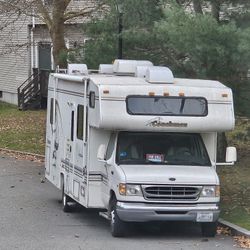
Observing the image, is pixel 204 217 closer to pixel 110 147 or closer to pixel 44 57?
pixel 110 147

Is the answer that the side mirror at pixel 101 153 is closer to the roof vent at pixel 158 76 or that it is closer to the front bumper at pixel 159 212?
the front bumper at pixel 159 212

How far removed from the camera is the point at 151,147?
1180cm

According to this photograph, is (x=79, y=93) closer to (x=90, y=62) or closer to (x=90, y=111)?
(x=90, y=111)

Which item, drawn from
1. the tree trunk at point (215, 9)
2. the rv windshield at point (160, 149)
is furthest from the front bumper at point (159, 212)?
the tree trunk at point (215, 9)

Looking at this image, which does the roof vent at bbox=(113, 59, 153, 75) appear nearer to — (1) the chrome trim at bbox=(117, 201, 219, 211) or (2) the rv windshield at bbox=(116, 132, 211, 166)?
(2) the rv windshield at bbox=(116, 132, 211, 166)

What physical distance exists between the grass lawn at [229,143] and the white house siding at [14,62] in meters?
1.28

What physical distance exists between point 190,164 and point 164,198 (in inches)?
36.3

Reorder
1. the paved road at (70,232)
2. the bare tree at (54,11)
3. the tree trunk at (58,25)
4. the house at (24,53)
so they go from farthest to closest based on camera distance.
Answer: the house at (24,53) < the tree trunk at (58,25) < the bare tree at (54,11) < the paved road at (70,232)

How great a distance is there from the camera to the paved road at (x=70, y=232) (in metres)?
10.8

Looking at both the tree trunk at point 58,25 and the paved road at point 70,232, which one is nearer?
the paved road at point 70,232

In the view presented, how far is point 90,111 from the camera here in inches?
477

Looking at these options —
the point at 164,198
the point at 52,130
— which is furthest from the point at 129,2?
the point at 164,198

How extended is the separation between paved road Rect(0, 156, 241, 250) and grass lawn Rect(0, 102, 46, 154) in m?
9.81

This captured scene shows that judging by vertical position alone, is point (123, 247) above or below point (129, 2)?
below
